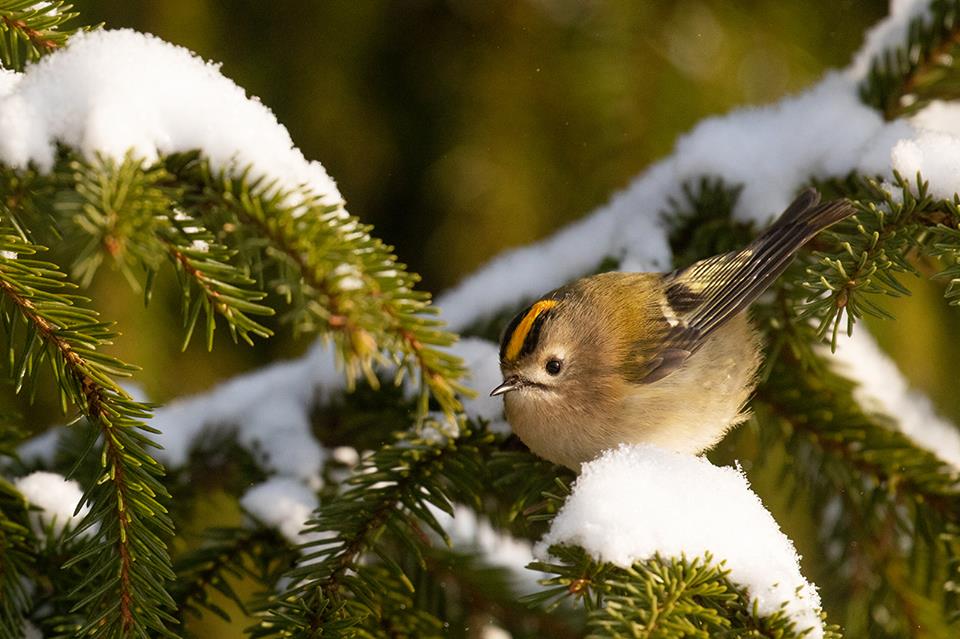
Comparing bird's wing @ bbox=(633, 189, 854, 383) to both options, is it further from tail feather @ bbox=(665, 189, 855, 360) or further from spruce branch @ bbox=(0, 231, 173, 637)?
spruce branch @ bbox=(0, 231, 173, 637)

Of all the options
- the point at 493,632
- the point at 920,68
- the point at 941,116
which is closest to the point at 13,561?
the point at 493,632

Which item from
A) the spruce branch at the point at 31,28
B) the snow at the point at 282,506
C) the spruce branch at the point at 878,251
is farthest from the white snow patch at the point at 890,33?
the spruce branch at the point at 31,28

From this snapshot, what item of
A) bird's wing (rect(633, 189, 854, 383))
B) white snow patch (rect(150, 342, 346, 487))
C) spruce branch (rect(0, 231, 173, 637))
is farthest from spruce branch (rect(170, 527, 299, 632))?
bird's wing (rect(633, 189, 854, 383))

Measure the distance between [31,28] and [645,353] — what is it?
58.6 inches

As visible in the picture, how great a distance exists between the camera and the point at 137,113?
3.81 ft

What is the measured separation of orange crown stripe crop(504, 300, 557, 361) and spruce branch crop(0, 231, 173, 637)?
0.95 metres

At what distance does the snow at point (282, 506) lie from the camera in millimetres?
1766

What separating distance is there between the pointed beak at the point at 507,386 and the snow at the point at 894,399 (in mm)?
722

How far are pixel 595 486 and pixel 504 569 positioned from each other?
23.7 inches

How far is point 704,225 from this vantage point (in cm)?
215

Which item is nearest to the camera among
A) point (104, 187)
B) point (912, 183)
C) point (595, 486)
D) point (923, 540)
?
point (104, 187)

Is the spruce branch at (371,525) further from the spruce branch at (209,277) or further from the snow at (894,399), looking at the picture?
the snow at (894,399)

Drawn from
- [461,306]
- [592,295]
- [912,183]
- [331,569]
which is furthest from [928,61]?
[331,569]

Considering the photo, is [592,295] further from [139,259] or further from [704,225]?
[139,259]
